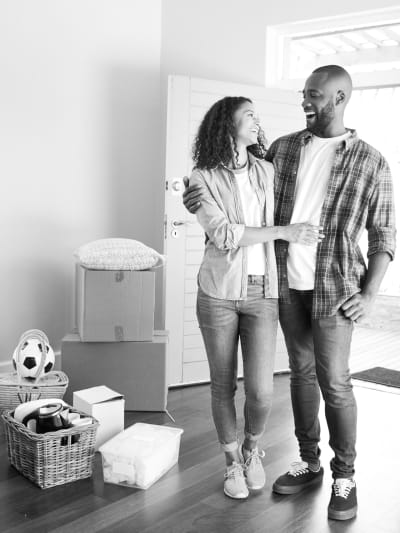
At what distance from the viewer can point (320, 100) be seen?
7.28 ft

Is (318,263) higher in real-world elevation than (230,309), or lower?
higher

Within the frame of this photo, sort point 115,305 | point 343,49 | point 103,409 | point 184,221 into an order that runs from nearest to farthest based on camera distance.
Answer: point 103,409 < point 115,305 < point 184,221 < point 343,49

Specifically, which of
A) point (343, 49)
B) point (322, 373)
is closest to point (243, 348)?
point (322, 373)

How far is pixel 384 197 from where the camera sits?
7.38 feet

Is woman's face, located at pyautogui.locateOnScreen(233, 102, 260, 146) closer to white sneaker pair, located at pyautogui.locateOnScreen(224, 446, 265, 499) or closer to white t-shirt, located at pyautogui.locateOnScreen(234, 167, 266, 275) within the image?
white t-shirt, located at pyautogui.locateOnScreen(234, 167, 266, 275)

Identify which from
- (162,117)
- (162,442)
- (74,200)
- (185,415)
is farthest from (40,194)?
(162,442)

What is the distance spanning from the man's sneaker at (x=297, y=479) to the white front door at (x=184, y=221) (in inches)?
64.0

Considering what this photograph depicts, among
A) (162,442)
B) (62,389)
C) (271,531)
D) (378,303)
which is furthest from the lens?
(378,303)

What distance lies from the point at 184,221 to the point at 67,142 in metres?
0.90

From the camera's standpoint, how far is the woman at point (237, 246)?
2.25 m

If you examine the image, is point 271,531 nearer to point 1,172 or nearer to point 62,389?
point 62,389

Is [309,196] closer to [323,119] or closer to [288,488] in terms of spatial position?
[323,119]

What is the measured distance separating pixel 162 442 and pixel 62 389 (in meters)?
0.73

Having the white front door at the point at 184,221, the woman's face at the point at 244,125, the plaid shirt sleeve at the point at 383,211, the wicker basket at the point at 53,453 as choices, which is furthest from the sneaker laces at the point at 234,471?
the white front door at the point at 184,221
